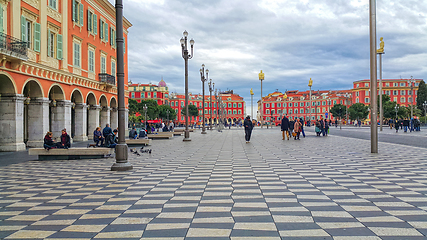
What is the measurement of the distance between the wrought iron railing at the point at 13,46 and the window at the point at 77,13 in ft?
26.2

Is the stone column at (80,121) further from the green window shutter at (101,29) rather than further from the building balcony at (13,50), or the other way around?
the building balcony at (13,50)

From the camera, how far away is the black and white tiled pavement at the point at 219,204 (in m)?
4.32

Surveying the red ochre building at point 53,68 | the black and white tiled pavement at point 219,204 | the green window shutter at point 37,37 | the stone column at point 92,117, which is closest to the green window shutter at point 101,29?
the red ochre building at point 53,68

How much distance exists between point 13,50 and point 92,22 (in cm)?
1246

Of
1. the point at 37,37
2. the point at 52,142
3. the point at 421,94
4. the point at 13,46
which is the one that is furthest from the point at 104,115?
the point at 421,94

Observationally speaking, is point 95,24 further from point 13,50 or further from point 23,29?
point 13,50

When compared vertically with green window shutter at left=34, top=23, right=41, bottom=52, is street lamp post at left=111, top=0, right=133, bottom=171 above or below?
below

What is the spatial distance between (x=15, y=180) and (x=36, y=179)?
1.72 ft

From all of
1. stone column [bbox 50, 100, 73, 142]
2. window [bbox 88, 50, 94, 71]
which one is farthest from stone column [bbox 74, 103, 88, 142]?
window [bbox 88, 50, 94, 71]

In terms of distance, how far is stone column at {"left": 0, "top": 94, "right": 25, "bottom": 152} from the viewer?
18469 mm

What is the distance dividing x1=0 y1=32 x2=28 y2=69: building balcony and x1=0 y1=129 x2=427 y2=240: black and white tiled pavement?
32.1 ft

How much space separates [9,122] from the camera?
731 inches

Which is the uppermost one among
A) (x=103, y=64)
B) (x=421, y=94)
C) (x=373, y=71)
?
(x=421, y=94)

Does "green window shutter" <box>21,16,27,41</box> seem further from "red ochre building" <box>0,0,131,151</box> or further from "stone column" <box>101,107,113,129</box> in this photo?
"stone column" <box>101,107,113,129</box>
